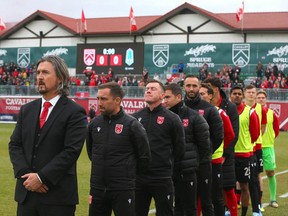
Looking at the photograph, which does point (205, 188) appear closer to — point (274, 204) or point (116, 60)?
point (274, 204)

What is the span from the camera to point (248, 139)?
909 cm

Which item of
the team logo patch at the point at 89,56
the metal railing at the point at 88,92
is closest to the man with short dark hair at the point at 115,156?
the metal railing at the point at 88,92

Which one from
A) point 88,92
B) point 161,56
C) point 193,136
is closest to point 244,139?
point 193,136

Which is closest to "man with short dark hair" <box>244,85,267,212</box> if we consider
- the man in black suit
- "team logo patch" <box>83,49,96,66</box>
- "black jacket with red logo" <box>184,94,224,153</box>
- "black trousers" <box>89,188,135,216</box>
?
"black jacket with red logo" <box>184,94,224,153</box>

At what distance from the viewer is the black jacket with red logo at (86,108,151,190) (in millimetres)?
5879

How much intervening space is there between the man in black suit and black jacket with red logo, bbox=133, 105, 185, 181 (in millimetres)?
1986

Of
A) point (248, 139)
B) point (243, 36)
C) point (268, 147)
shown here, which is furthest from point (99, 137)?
point (243, 36)

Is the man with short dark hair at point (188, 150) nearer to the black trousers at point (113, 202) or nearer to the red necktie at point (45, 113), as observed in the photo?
the black trousers at point (113, 202)

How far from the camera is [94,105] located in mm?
37219

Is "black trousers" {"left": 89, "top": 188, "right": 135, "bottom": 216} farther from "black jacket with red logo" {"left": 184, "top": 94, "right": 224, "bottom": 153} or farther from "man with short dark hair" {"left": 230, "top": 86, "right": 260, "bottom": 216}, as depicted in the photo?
"man with short dark hair" {"left": 230, "top": 86, "right": 260, "bottom": 216}

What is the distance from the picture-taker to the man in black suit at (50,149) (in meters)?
4.57

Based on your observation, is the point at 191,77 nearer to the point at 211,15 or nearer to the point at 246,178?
the point at 246,178

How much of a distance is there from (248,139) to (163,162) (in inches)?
Result: 111

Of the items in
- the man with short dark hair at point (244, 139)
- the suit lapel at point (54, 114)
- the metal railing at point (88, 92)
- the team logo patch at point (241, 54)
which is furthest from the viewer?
the team logo patch at point (241, 54)
